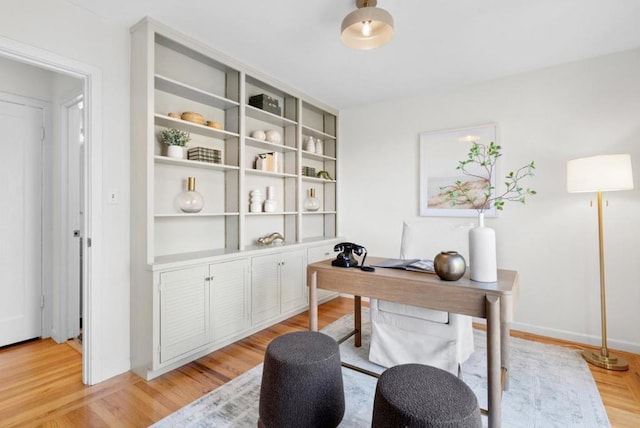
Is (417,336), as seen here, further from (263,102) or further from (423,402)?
(263,102)

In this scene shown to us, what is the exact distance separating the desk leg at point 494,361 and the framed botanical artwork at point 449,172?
182 centimetres

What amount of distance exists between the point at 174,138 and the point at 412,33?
202 centimetres

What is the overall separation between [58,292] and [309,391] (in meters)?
2.69

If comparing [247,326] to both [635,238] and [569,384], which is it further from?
[635,238]

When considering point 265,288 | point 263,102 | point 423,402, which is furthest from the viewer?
point 263,102

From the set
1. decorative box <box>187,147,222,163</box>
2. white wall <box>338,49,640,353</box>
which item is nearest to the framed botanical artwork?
white wall <box>338,49,640,353</box>

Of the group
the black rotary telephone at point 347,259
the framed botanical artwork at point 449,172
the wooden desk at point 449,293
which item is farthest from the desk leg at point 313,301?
the framed botanical artwork at point 449,172

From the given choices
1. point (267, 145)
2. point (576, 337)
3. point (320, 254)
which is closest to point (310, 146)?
point (267, 145)

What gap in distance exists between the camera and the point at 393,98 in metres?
3.77

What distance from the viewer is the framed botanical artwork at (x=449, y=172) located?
319cm

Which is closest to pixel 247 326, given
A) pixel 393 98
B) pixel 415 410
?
pixel 415 410

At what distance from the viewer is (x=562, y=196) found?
9.27 ft

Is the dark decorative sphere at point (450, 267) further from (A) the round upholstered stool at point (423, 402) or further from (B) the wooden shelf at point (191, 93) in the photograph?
(B) the wooden shelf at point (191, 93)

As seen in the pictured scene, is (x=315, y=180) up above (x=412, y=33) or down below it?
below
